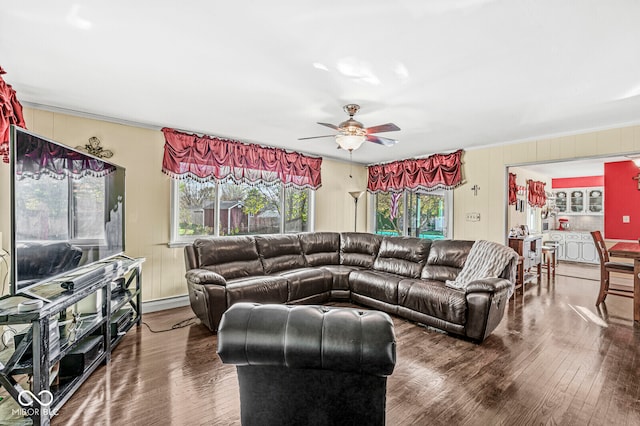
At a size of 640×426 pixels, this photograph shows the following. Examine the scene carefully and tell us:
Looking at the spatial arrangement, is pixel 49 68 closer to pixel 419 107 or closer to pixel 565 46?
pixel 419 107

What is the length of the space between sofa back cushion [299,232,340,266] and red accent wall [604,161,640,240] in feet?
19.5

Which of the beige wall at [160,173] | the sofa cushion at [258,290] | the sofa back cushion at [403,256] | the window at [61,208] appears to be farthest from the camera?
the sofa back cushion at [403,256]

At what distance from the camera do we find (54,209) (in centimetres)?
207

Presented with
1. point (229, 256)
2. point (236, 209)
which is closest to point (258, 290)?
point (229, 256)

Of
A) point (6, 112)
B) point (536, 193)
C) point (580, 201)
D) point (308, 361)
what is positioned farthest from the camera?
point (580, 201)

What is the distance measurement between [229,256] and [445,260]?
9.25 ft

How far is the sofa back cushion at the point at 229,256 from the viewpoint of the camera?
12.0 ft

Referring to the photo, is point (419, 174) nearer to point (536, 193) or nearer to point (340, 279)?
Answer: point (340, 279)

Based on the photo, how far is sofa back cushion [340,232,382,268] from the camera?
4.70 metres

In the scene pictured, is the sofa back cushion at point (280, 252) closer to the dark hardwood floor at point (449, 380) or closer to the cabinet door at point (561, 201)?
the dark hardwood floor at point (449, 380)

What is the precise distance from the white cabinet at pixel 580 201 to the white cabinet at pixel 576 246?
0.89 metres

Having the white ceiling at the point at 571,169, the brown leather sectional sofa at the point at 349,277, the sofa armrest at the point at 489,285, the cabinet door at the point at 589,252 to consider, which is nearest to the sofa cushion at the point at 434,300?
the brown leather sectional sofa at the point at 349,277

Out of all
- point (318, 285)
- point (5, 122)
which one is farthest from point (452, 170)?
point (5, 122)

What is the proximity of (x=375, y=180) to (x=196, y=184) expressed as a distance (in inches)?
144
